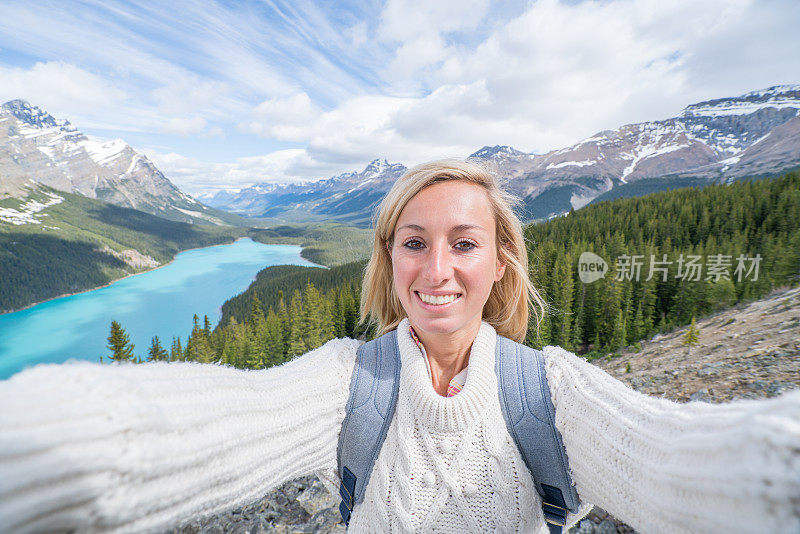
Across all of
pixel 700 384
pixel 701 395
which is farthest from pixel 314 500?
pixel 700 384

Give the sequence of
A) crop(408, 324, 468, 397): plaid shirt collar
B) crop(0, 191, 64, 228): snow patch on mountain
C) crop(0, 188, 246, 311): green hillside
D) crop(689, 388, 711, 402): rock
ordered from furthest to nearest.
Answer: crop(0, 191, 64, 228): snow patch on mountain < crop(0, 188, 246, 311): green hillside < crop(689, 388, 711, 402): rock < crop(408, 324, 468, 397): plaid shirt collar

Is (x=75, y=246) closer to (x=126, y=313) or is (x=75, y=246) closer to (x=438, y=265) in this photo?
(x=126, y=313)

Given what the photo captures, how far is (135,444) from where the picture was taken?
0.93m

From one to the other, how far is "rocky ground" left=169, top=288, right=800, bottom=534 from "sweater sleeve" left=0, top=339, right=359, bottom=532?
4.71 meters

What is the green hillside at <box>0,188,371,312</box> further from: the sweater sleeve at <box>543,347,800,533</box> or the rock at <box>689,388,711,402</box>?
the sweater sleeve at <box>543,347,800,533</box>

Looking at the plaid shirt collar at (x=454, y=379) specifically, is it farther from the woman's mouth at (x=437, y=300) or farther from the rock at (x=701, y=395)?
the rock at (x=701, y=395)

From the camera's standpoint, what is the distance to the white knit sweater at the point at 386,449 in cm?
81

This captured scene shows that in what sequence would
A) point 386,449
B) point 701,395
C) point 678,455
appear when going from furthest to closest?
1. point 701,395
2. point 386,449
3. point 678,455

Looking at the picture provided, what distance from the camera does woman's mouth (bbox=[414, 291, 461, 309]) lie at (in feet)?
6.22

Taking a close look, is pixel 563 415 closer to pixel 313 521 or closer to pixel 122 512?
pixel 122 512

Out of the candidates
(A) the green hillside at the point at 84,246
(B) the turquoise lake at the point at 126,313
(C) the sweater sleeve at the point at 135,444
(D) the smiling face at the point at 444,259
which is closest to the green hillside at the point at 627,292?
(D) the smiling face at the point at 444,259

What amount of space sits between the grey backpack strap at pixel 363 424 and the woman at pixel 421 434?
0.05 meters

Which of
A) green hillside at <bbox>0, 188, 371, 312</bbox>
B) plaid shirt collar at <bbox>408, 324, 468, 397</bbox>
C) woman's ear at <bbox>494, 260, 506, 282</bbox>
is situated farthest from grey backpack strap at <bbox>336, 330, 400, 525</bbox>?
green hillside at <bbox>0, 188, 371, 312</bbox>

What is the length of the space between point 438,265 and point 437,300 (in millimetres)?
213
